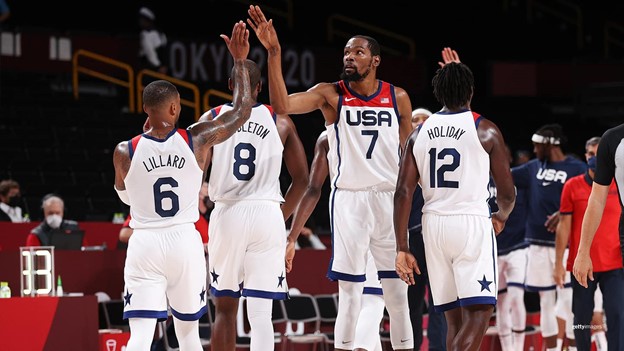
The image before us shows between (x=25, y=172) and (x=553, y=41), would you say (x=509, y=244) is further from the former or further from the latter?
(x=553, y=41)

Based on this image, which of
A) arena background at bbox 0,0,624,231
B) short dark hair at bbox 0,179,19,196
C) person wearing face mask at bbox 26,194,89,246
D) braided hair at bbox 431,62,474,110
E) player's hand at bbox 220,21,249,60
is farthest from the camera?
arena background at bbox 0,0,624,231

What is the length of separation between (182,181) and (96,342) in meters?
3.18

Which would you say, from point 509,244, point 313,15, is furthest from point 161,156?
point 313,15

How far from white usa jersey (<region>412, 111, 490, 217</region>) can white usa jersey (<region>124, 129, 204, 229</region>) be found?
152cm

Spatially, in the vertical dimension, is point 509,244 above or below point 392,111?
below

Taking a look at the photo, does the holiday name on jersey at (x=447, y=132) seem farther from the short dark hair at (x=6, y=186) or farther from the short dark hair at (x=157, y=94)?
the short dark hair at (x=6, y=186)

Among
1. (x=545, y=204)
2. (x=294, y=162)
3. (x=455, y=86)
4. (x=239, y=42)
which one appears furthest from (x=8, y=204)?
(x=455, y=86)

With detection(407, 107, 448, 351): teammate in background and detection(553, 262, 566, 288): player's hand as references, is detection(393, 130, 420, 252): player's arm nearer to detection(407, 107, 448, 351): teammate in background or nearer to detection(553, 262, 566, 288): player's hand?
detection(407, 107, 448, 351): teammate in background

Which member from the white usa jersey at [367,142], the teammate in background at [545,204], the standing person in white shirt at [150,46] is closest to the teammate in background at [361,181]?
the white usa jersey at [367,142]

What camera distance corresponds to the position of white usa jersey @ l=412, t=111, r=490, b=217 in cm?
718

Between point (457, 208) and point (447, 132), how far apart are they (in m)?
0.49

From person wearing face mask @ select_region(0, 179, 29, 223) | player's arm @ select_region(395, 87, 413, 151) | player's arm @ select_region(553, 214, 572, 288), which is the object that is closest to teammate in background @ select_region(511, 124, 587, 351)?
player's arm @ select_region(553, 214, 572, 288)

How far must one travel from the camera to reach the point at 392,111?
26.8 feet

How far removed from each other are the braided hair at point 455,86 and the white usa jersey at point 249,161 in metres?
1.37
